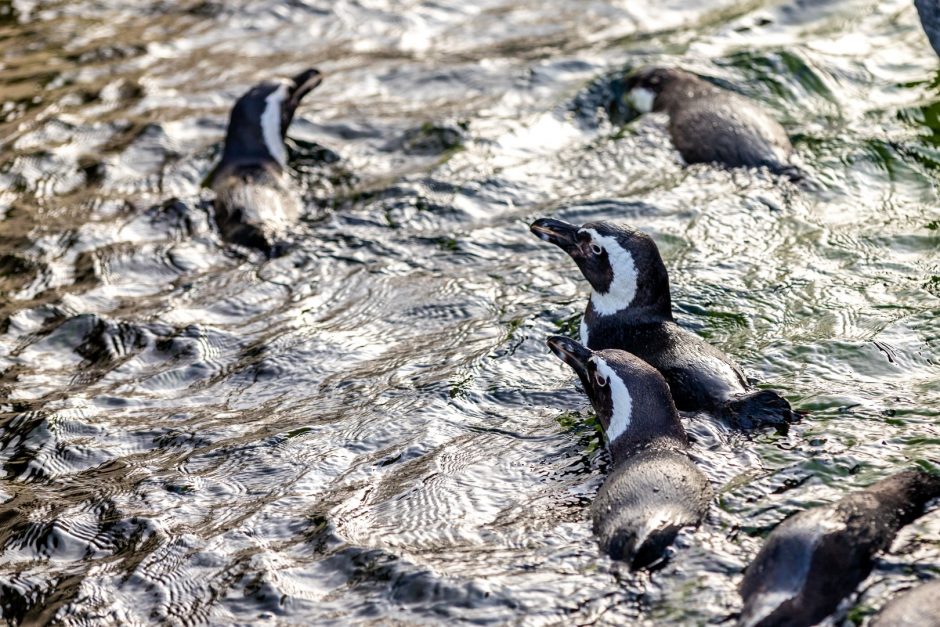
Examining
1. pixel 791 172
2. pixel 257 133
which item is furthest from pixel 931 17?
pixel 257 133

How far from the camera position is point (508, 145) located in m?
10.7

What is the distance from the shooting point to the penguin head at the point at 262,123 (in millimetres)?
10727

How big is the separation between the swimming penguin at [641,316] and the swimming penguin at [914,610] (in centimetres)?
176

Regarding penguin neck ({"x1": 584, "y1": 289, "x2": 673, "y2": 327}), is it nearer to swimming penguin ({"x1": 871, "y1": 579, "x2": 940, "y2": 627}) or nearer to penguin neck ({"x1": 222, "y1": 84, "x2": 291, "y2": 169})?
swimming penguin ({"x1": 871, "y1": 579, "x2": 940, "y2": 627})

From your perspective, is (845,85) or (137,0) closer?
(845,85)

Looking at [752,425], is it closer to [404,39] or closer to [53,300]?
[53,300]

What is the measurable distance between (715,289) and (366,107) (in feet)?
17.0

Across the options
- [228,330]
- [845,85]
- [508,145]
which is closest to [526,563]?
[228,330]

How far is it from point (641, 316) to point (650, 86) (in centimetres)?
447

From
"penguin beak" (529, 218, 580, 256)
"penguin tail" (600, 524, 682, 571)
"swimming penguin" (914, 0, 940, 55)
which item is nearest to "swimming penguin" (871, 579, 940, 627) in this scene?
"penguin tail" (600, 524, 682, 571)

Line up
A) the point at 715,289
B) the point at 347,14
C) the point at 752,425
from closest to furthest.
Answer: the point at 752,425 < the point at 715,289 < the point at 347,14

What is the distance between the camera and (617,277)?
24.0ft

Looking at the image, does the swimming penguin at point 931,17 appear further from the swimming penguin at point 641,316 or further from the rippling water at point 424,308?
the swimming penguin at point 641,316

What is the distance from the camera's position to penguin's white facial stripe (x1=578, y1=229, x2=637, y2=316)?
286 inches
